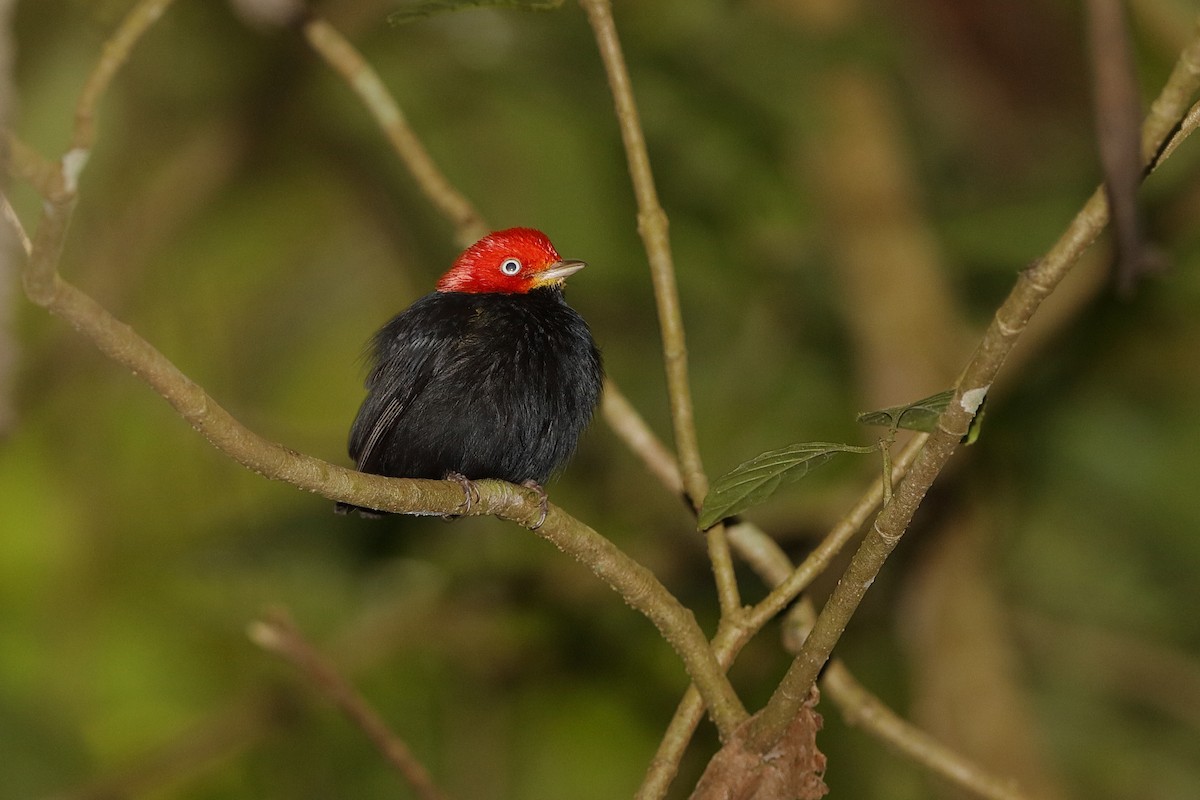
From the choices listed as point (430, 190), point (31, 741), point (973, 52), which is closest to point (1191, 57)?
point (430, 190)

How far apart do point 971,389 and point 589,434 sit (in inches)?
196

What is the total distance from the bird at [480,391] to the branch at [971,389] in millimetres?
1557

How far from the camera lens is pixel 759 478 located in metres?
2.67

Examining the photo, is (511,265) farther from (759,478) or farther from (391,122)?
(759,478)

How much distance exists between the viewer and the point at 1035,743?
6.53m

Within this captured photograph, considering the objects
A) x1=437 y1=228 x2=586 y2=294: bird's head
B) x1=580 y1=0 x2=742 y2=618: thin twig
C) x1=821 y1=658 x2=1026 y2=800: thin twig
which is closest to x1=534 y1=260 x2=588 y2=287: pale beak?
x1=437 y1=228 x2=586 y2=294: bird's head

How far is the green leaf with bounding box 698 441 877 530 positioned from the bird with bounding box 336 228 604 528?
4.67 feet

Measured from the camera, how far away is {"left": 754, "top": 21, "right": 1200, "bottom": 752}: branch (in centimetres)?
205

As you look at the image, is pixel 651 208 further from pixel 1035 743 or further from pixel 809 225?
pixel 1035 743

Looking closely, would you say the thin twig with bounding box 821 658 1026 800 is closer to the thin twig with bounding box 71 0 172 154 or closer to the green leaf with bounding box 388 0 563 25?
the green leaf with bounding box 388 0 563 25

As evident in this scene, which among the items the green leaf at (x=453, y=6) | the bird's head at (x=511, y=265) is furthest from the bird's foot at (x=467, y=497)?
the bird's head at (x=511, y=265)

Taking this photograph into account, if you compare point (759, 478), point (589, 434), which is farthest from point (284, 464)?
point (589, 434)

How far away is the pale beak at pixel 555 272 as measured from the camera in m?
4.39

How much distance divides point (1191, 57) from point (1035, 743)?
5.21 metres
